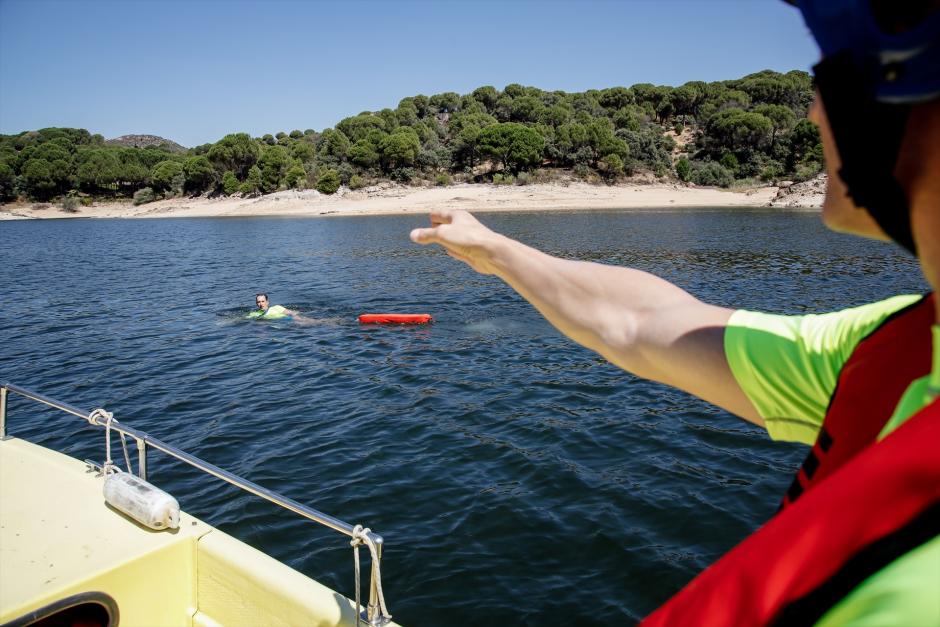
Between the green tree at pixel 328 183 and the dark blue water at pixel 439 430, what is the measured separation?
55.9 m

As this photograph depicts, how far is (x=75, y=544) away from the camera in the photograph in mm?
4059

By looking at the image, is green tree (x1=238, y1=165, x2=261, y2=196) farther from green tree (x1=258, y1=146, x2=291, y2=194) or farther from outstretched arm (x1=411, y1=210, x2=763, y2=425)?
outstretched arm (x1=411, y1=210, x2=763, y2=425)

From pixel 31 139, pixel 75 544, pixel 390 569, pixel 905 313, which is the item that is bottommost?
pixel 390 569

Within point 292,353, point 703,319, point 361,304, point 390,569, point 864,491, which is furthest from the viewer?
point 361,304

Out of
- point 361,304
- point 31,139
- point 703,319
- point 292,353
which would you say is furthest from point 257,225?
point 31,139

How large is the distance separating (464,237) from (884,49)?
4.18 ft

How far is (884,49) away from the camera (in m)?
0.74

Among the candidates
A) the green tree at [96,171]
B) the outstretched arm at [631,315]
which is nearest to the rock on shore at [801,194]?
the outstretched arm at [631,315]

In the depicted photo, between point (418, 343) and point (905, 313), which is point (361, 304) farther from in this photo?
point (905, 313)

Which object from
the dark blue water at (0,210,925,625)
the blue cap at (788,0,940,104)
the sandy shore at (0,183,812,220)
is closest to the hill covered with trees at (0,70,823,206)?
the sandy shore at (0,183,812,220)

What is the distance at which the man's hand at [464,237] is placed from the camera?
1.88 metres

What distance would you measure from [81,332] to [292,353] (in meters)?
7.59

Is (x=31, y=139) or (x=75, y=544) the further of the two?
(x=31, y=139)

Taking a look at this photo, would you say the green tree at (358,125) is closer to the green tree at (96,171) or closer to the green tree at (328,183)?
the green tree at (328,183)
